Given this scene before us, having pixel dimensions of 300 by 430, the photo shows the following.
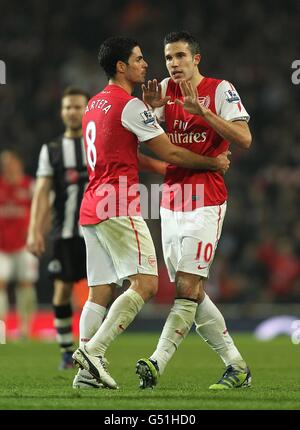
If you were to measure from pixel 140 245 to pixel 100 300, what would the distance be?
0.47 m

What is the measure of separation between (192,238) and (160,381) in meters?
1.22

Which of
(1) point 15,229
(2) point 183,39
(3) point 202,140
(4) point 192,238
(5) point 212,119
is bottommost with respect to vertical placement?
(1) point 15,229

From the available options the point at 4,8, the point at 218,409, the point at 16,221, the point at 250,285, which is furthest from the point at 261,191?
the point at 218,409

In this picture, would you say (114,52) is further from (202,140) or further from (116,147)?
(202,140)

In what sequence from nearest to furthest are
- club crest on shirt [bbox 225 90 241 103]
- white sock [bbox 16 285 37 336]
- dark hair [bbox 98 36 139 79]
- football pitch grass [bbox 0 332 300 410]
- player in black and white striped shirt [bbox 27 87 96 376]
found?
football pitch grass [bbox 0 332 300 410], dark hair [bbox 98 36 139 79], club crest on shirt [bbox 225 90 241 103], player in black and white striped shirt [bbox 27 87 96 376], white sock [bbox 16 285 37 336]

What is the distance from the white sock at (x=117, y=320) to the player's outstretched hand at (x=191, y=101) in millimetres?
1131

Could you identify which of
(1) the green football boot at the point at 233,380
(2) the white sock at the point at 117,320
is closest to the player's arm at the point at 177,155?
(2) the white sock at the point at 117,320

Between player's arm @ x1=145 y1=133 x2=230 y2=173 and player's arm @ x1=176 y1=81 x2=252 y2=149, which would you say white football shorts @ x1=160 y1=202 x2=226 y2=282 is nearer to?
player's arm @ x1=145 y1=133 x2=230 y2=173

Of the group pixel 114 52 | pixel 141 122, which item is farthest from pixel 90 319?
Answer: pixel 114 52

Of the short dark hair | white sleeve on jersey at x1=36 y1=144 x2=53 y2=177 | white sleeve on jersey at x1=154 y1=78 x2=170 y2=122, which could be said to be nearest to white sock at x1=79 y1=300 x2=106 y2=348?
white sleeve on jersey at x1=154 y1=78 x2=170 y2=122

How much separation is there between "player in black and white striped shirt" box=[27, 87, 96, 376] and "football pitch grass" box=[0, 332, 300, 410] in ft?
1.80

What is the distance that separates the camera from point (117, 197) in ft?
20.6

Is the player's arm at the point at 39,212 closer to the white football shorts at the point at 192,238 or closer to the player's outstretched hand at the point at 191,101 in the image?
the white football shorts at the point at 192,238

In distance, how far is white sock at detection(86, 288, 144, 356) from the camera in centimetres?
614
